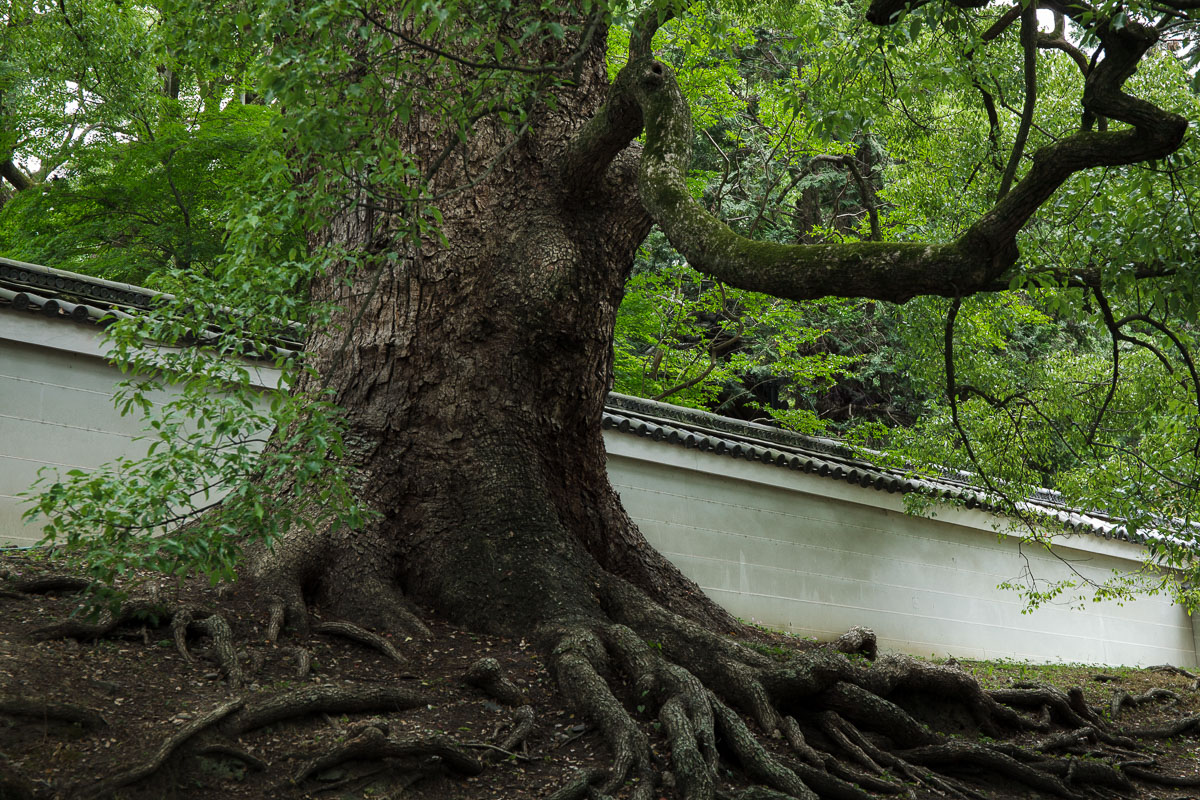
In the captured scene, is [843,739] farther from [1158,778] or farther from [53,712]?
[53,712]

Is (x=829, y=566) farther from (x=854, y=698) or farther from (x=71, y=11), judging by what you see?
Answer: (x=71, y=11)

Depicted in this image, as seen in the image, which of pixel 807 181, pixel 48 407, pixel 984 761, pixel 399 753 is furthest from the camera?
pixel 807 181

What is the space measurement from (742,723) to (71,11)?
796cm

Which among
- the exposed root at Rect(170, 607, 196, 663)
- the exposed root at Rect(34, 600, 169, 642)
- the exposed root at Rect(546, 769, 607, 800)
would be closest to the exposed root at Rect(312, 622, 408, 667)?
the exposed root at Rect(170, 607, 196, 663)

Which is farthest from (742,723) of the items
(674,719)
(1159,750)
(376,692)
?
(1159,750)

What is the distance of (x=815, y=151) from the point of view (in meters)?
12.6

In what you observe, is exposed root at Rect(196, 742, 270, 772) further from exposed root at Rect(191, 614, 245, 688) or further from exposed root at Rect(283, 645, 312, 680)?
exposed root at Rect(283, 645, 312, 680)

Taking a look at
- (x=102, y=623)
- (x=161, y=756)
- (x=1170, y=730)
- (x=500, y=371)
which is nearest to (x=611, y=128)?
(x=500, y=371)

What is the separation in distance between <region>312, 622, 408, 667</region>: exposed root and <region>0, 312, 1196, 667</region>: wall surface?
3324 mm

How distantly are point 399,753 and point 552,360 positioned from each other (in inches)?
97.0

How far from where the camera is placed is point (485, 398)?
5512 mm

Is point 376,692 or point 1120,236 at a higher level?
point 1120,236

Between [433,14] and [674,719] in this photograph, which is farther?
[674,719]

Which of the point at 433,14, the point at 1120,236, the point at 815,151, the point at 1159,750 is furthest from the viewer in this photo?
the point at 815,151
